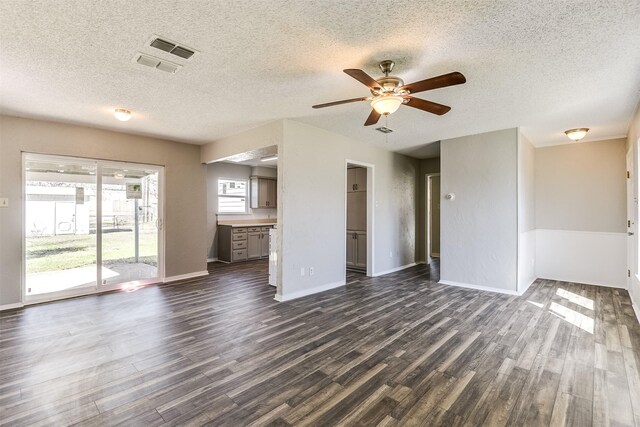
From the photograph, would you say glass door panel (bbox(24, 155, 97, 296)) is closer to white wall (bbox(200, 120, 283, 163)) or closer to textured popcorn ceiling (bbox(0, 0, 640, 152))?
textured popcorn ceiling (bbox(0, 0, 640, 152))

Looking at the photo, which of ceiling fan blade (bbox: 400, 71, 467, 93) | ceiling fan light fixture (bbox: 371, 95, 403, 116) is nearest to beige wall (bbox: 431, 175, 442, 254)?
ceiling fan light fixture (bbox: 371, 95, 403, 116)

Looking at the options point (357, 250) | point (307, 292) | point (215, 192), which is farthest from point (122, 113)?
point (357, 250)

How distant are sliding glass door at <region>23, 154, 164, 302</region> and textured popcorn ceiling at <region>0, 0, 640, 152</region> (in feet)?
3.24

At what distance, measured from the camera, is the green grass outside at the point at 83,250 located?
444cm

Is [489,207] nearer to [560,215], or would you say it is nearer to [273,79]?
[560,215]

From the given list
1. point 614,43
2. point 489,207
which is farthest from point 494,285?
point 614,43

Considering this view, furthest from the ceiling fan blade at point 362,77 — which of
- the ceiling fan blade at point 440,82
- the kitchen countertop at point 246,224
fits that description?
the kitchen countertop at point 246,224

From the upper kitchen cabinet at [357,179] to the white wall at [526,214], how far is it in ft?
8.75

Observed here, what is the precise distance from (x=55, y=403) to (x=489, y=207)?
554 centimetres

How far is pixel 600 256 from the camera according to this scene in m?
5.36

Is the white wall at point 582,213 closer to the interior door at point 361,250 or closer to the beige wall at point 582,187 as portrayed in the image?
the beige wall at point 582,187

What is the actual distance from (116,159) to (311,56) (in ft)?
13.7

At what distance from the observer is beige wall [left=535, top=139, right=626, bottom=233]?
525cm

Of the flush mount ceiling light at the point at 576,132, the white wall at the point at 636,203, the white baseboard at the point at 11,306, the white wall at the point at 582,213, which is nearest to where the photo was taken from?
the white wall at the point at 636,203
